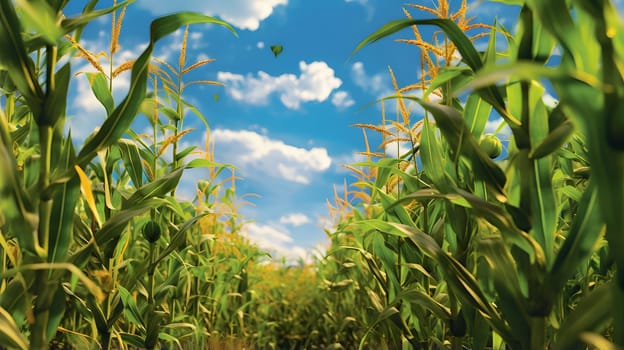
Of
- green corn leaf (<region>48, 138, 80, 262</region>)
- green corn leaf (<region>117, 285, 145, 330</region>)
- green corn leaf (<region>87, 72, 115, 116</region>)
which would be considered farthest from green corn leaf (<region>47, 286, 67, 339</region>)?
green corn leaf (<region>87, 72, 115, 116</region>)

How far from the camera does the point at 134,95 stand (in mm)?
1119

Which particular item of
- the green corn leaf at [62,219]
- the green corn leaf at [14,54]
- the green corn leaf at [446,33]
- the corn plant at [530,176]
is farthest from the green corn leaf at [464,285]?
the green corn leaf at [14,54]

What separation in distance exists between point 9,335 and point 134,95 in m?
0.54

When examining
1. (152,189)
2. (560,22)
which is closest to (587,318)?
(560,22)

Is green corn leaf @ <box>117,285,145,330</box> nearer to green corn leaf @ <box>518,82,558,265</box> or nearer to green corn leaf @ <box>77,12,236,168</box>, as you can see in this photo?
green corn leaf @ <box>77,12,236,168</box>

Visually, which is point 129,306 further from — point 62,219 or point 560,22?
point 560,22

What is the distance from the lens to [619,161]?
2.27ft

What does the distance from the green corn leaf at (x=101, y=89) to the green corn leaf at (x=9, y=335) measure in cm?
65

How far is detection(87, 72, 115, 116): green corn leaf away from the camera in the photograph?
1.46 meters

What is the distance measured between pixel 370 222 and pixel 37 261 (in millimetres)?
791

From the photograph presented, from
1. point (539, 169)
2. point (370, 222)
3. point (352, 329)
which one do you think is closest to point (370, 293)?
point (370, 222)

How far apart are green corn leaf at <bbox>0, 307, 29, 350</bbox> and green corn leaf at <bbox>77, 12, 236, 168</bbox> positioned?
13.4 inches

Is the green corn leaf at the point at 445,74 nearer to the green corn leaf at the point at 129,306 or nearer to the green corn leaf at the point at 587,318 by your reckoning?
the green corn leaf at the point at 587,318

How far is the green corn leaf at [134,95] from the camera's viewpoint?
3.55 feet
